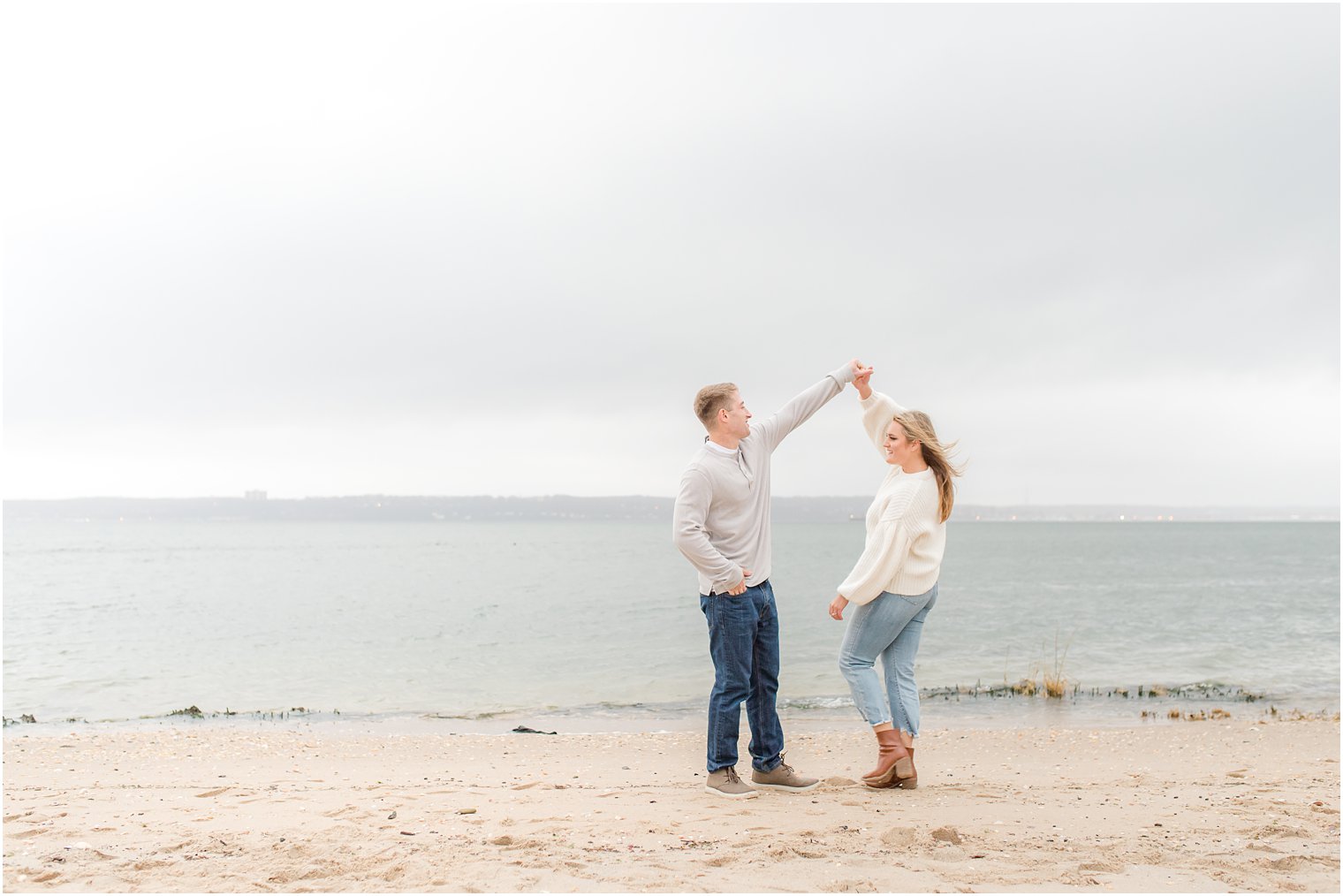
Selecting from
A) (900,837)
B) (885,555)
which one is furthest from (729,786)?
(885,555)

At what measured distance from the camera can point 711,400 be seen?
5500 mm

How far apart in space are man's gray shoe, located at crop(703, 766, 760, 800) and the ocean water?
20.9 ft

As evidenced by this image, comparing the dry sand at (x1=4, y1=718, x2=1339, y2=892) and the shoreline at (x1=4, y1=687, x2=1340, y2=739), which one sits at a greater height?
the dry sand at (x1=4, y1=718, x2=1339, y2=892)

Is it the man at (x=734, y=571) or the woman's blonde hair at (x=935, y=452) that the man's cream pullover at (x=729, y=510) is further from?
the woman's blonde hair at (x=935, y=452)

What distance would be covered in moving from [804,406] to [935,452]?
0.87m

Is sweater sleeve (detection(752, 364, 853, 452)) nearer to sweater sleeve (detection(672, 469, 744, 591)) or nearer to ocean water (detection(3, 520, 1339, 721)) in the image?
sweater sleeve (detection(672, 469, 744, 591))

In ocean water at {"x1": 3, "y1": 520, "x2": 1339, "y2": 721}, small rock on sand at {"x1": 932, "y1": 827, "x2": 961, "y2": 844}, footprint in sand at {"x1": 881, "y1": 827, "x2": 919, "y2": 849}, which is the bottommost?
ocean water at {"x1": 3, "y1": 520, "x2": 1339, "y2": 721}

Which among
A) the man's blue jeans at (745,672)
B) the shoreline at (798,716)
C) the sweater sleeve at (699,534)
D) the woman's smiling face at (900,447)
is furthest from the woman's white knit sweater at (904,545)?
the shoreline at (798,716)

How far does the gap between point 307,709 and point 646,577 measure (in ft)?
106

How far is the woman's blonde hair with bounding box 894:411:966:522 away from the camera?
567 cm

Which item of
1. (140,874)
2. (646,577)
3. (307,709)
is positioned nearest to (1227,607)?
(646,577)

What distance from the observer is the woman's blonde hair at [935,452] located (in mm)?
5668

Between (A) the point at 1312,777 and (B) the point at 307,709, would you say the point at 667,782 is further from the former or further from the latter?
(B) the point at 307,709

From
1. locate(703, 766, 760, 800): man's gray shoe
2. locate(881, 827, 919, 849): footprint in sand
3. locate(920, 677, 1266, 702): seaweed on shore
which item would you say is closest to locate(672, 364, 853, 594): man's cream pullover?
locate(703, 766, 760, 800): man's gray shoe
